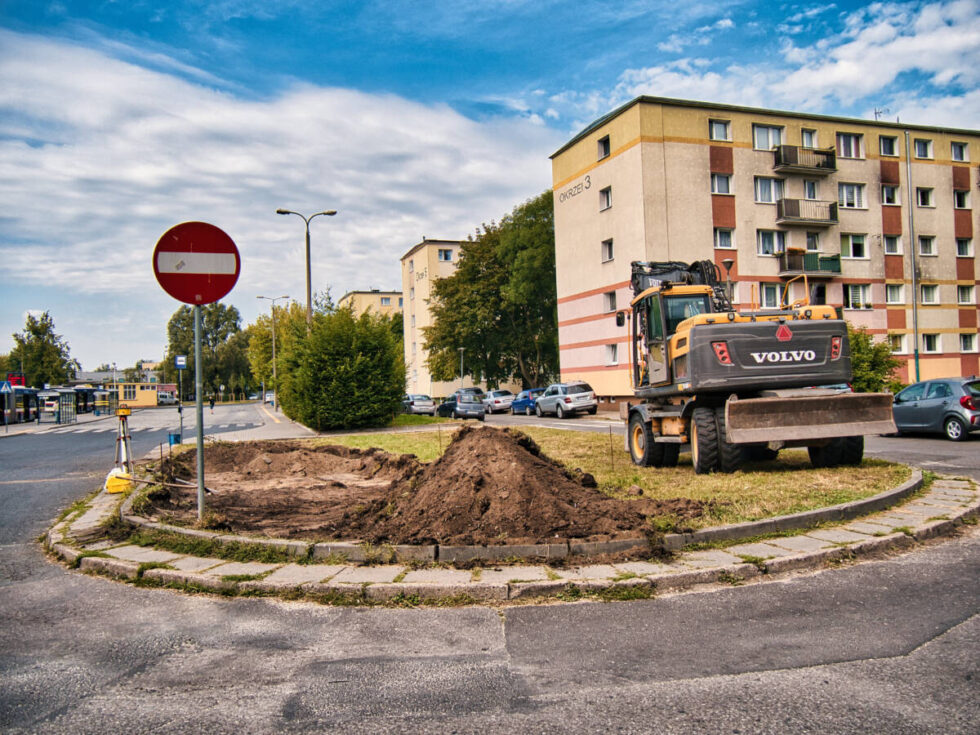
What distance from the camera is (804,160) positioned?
121ft

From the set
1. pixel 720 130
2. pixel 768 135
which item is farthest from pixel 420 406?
pixel 768 135

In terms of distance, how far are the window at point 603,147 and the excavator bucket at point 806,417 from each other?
30.2 meters

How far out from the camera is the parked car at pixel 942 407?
1516cm

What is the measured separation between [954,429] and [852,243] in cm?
2726

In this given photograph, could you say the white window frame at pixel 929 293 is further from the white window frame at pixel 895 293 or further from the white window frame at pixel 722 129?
the white window frame at pixel 722 129

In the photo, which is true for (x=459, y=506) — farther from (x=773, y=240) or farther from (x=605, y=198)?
(x=773, y=240)

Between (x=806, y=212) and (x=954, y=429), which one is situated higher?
(x=806, y=212)

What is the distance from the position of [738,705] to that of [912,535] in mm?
3878

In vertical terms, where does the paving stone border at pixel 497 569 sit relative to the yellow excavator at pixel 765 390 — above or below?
below

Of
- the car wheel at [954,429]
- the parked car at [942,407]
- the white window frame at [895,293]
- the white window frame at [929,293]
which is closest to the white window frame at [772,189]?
the white window frame at [895,293]

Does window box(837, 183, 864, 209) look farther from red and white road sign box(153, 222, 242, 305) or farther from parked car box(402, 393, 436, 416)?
red and white road sign box(153, 222, 242, 305)

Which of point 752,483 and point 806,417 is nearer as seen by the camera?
point 752,483

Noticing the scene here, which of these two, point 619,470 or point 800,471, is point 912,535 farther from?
point 619,470

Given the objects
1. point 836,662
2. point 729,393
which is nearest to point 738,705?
point 836,662
